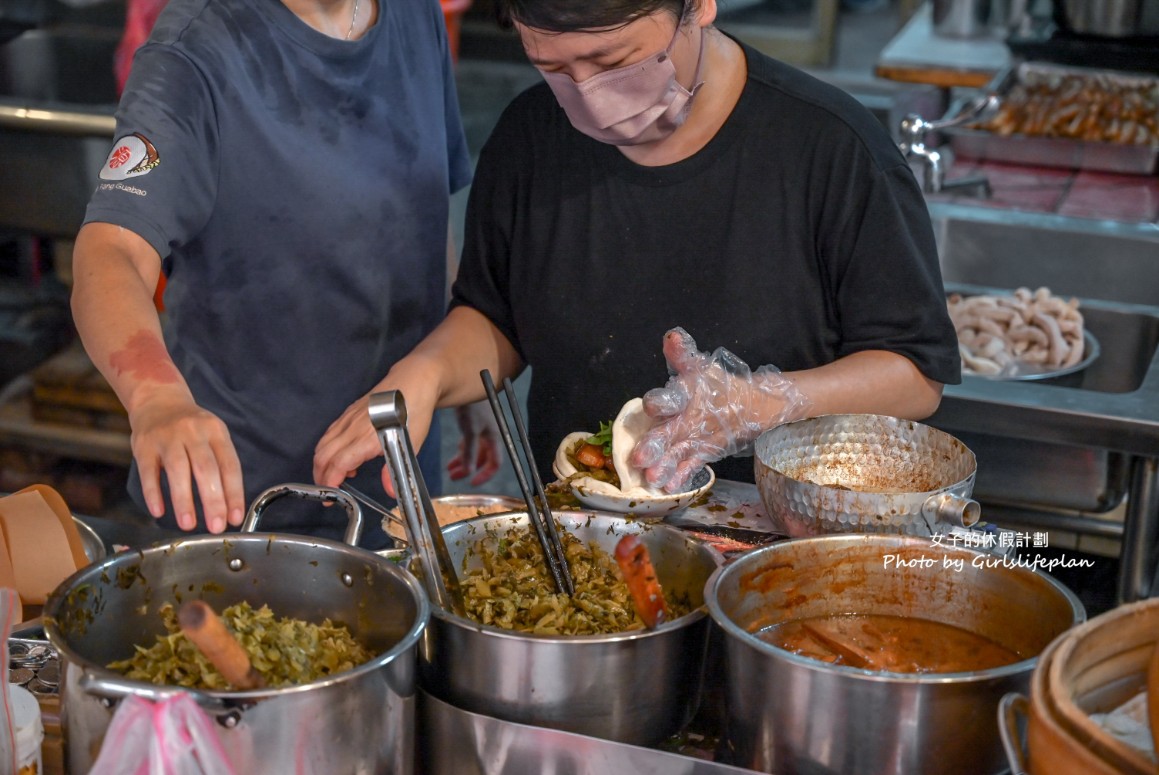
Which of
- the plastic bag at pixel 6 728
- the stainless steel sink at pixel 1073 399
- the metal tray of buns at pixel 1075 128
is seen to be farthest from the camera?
the metal tray of buns at pixel 1075 128

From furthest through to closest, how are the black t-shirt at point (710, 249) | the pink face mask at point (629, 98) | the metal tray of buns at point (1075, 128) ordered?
the metal tray of buns at point (1075, 128) < the black t-shirt at point (710, 249) < the pink face mask at point (629, 98)

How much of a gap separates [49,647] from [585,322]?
0.93 metres

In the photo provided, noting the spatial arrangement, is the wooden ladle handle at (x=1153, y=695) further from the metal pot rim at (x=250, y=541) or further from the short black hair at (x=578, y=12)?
the short black hair at (x=578, y=12)

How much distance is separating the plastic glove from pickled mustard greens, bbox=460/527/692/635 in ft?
3.29

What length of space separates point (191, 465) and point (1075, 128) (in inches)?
135

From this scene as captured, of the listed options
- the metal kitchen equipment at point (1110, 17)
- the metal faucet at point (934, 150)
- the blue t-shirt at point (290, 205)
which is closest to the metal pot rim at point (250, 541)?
the blue t-shirt at point (290, 205)

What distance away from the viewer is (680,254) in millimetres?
1903

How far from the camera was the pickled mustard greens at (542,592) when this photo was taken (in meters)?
1.31

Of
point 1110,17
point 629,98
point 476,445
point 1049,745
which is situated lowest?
point 476,445

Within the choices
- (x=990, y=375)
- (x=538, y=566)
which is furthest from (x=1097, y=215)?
(x=538, y=566)

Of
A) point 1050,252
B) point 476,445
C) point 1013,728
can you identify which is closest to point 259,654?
point 1013,728

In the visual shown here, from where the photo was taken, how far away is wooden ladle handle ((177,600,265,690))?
98 cm

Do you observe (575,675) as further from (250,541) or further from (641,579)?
(250,541)

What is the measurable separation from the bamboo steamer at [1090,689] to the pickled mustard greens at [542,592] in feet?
1.41
